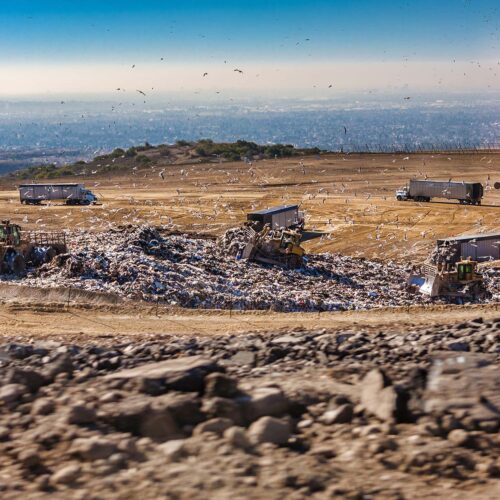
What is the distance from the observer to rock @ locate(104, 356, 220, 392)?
291 inches

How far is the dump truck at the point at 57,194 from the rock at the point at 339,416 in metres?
41.3

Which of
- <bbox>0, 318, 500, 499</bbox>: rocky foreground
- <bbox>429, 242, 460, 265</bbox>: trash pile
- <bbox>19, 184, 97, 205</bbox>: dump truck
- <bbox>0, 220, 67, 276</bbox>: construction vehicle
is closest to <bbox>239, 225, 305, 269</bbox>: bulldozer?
<bbox>429, 242, 460, 265</bbox>: trash pile

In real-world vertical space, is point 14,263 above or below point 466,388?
below

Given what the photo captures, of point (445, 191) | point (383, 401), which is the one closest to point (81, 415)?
point (383, 401)

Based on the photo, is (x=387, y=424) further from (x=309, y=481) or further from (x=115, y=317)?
(x=115, y=317)

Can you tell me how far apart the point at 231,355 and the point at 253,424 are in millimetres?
2453

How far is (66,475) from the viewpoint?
596cm

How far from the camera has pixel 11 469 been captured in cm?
618

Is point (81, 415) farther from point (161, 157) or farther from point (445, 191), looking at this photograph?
point (161, 157)

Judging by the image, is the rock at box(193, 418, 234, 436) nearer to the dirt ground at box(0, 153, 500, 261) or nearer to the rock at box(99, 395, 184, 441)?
the rock at box(99, 395, 184, 441)

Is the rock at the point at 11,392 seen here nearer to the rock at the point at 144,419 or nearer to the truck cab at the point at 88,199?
the rock at the point at 144,419

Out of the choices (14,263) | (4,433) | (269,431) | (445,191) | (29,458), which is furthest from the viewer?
(445,191)

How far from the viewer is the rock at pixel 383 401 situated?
697 cm

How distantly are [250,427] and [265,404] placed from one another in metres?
0.45
